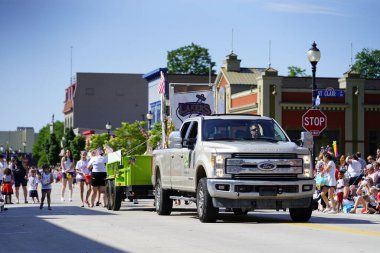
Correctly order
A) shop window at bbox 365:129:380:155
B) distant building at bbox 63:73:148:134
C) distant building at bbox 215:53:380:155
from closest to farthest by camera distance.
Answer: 1. distant building at bbox 215:53:380:155
2. shop window at bbox 365:129:380:155
3. distant building at bbox 63:73:148:134

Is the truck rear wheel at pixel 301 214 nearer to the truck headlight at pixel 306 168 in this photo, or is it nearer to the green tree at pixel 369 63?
the truck headlight at pixel 306 168

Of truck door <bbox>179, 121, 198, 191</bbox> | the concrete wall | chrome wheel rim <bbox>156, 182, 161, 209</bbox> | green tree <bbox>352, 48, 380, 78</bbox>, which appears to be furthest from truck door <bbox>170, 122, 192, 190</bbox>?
the concrete wall

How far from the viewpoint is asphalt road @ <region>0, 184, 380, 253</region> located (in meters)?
13.9

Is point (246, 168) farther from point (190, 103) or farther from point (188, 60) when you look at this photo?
point (188, 60)

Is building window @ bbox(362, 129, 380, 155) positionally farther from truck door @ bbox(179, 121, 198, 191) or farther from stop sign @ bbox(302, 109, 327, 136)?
truck door @ bbox(179, 121, 198, 191)

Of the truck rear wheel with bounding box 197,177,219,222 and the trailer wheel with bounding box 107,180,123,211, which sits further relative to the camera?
the trailer wheel with bounding box 107,180,123,211

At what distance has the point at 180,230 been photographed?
692 inches

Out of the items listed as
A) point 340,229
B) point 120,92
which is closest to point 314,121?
point 340,229

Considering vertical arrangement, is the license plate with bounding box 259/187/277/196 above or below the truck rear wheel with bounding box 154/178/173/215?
above

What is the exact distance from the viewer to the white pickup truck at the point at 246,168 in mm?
19250

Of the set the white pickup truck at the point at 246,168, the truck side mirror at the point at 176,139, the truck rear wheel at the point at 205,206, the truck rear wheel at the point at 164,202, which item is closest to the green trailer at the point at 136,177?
the truck rear wheel at the point at 164,202

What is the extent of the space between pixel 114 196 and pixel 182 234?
1039 centimetres

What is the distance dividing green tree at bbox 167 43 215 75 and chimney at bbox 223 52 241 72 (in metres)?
39.1

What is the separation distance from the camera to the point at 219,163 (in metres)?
19.4
